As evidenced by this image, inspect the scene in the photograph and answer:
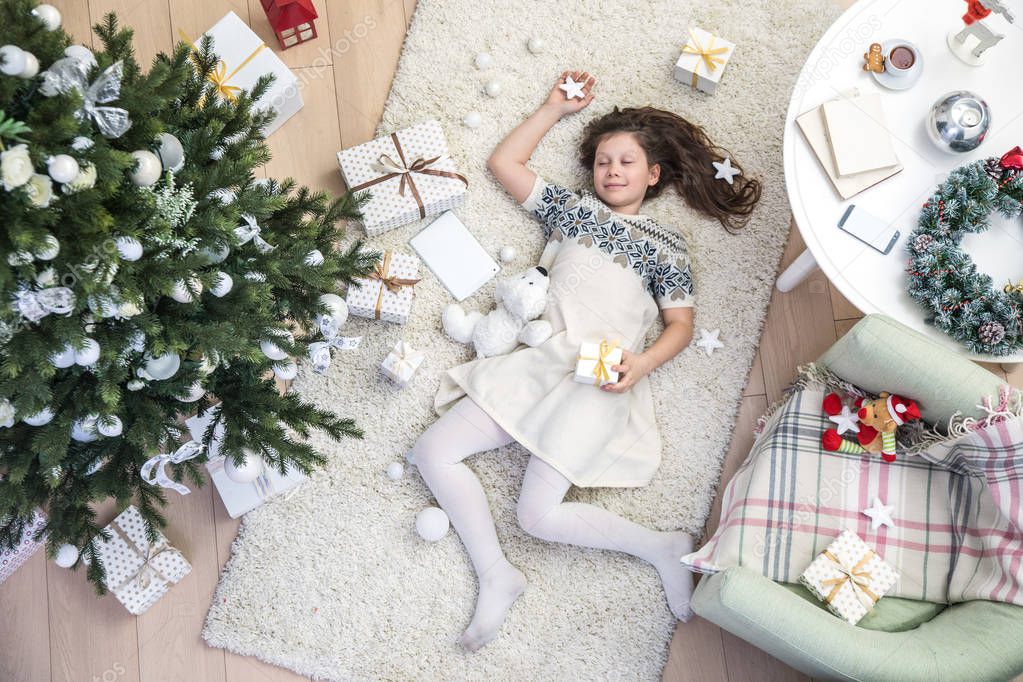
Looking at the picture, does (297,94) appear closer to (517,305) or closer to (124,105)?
(517,305)

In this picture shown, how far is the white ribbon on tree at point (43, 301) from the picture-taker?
3.25 feet

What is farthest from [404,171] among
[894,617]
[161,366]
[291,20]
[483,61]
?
[894,617]

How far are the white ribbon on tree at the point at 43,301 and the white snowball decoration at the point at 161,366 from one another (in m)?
0.18

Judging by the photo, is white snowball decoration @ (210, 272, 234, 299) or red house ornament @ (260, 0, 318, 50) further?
red house ornament @ (260, 0, 318, 50)

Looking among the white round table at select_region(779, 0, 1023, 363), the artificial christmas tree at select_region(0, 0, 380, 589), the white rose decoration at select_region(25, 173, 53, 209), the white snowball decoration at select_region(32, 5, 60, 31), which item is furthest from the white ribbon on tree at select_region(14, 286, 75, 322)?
the white round table at select_region(779, 0, 1023, 363)

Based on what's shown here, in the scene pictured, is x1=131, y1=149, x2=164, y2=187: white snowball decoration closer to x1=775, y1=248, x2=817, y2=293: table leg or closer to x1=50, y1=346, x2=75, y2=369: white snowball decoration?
x1=50, y1=346, x2=75, y2=369: white snowball decoration

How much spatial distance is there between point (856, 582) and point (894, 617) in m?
0.11

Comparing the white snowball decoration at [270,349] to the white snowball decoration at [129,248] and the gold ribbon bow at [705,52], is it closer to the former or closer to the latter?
the white snowball decoration at [129,248]

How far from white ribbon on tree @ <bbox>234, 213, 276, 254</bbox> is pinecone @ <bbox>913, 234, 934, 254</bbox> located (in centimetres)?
122

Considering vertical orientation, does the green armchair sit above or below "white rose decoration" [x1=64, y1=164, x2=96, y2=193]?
below

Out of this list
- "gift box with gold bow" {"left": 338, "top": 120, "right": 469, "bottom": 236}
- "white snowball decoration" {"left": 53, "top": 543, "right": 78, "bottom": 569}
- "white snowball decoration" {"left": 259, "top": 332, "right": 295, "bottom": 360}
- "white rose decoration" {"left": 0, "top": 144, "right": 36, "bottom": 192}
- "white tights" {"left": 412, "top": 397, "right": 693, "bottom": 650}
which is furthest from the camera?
"gift box with gold bow" {"left": 338, "top": 120, "right": 469, "bottom": 236}

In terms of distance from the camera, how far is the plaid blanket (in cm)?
147

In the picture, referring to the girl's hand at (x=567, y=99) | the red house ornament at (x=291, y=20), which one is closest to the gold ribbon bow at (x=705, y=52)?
the girl's hand at (x=567, y=99)

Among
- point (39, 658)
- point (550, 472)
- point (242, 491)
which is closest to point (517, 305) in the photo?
point (550, 472)
